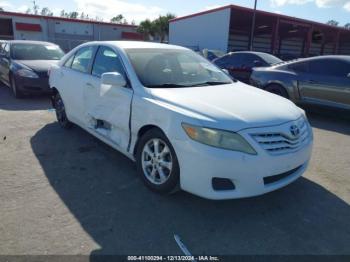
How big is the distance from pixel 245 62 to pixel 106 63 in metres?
7.54

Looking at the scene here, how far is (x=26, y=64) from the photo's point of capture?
847 centimetres

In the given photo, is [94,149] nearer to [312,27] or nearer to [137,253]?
[137,253]

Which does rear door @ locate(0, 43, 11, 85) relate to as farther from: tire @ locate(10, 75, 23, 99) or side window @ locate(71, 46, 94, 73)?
side window @ locate(71, 46, 94, 73)

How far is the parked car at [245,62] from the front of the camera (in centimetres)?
1033

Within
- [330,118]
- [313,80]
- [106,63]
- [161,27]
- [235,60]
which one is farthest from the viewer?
[161,27]

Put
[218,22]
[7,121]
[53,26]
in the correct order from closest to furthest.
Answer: [7,121] → [218,22] → [53,26]

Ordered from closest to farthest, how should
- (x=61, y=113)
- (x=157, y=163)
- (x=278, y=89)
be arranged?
(x=157, y=163) → (x=61, y=113) → (x=278, y=89)

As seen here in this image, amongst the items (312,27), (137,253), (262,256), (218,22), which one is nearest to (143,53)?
(137,253)

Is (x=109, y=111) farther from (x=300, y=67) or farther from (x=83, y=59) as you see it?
(x=300, y=67)

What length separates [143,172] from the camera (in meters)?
3.48

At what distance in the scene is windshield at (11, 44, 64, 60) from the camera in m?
9.13

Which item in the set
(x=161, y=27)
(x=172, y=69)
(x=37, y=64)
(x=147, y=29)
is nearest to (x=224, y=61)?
(x=37, y=64)

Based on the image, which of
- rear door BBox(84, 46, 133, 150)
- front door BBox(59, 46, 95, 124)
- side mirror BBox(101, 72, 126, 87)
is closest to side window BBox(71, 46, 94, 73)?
front door BBox(59, 46, 95, 124)

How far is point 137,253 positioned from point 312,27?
33.3 metres
